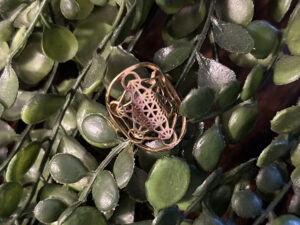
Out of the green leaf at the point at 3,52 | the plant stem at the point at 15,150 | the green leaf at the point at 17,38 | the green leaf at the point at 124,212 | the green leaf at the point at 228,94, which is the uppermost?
the green leaf at the point at 17,38

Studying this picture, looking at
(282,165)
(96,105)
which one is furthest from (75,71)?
(282,165)

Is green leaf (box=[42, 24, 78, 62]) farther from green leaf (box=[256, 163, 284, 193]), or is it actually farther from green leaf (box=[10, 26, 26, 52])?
green leaf (box=[256, 163, 284, 193])

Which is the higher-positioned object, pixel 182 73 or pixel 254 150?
pixel 182 73

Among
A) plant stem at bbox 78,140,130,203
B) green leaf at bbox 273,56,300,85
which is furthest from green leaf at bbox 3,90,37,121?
green leaf at bbox 273,56,300,85

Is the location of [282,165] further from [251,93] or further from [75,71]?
[75,71]

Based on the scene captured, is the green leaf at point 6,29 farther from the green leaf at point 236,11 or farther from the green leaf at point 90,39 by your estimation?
the green leaf at point 236,11

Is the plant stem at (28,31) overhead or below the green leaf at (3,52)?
overhead

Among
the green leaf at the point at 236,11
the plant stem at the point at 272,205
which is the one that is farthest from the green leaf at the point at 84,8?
the plant stem at the point at 272,205
